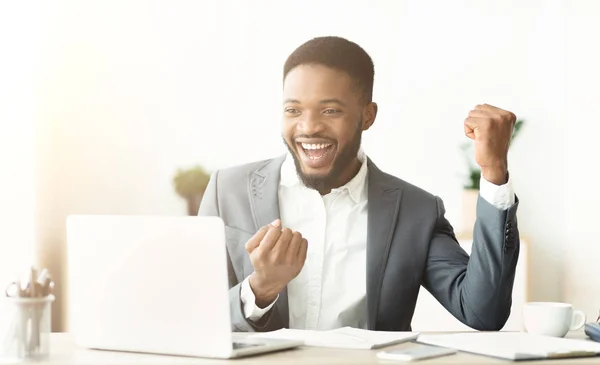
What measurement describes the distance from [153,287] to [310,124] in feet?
3.10

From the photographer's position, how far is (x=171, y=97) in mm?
3898

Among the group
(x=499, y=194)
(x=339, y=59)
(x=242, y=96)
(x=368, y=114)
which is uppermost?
(x=242, y=96)

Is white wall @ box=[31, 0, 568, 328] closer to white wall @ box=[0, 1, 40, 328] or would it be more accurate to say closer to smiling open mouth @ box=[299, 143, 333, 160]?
white wall @ box=[0, 1, 40, 328]

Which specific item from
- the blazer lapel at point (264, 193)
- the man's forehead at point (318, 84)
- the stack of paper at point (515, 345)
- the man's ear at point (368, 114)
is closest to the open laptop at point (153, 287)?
the stack of paper at point (515, 345)

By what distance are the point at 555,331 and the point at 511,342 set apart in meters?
0.19

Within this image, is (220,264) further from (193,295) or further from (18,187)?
(18,187)

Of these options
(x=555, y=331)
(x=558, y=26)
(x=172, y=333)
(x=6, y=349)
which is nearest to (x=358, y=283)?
(x=555, y=331)

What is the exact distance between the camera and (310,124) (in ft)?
7.45

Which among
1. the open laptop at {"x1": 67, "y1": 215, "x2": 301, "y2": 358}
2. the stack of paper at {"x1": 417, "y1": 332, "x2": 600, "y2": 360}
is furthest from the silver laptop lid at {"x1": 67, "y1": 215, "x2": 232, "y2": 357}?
the stack of paper at {"x1": 417, "y1": 332, "x2": 600, "y2": 360}

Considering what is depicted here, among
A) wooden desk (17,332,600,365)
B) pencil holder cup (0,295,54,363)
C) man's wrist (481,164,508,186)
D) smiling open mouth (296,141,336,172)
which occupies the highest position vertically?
smiling open mouth (296,141,336,172)

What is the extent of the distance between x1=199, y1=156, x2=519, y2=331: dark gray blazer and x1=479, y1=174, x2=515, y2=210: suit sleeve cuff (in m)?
0.18

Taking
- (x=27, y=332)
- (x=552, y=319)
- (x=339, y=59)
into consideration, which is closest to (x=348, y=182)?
(x=339, y=59)

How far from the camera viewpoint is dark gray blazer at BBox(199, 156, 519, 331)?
1.97m

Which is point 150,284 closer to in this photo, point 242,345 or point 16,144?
point 242,345
